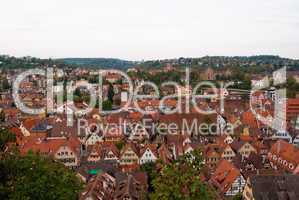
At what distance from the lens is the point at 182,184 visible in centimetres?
814

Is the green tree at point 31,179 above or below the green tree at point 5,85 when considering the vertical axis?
below

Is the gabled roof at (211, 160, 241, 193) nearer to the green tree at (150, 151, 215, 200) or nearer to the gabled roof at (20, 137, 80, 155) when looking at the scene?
the gabled roof at (20, 137, 80, 155)

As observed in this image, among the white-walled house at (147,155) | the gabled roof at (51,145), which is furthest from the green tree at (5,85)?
the white-walled house at (147,155)

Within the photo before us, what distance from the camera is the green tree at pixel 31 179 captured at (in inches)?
335

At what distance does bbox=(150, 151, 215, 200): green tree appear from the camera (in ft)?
26.4

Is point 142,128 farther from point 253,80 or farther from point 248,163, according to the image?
point 253,80

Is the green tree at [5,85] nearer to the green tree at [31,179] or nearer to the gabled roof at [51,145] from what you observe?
the gabled roof at [51,145]

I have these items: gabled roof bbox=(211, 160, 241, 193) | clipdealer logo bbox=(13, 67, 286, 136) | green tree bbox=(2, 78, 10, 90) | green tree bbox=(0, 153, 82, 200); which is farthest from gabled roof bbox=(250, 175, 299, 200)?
green tree bbox=(2, 78, 10, 90)

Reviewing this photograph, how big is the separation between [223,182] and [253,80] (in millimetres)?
65004

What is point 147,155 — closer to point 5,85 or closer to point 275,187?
point 275,187

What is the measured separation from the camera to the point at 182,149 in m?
28.8

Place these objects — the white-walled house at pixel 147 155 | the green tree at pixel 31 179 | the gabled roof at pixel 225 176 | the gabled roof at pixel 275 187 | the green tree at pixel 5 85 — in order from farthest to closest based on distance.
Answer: the green tree at pixel 5 85, the white-walled house at pixel 147 155, the gabled roof at pixel 225 176, the gabled roof at pixel 275 187, the green tree at pixel 31 179

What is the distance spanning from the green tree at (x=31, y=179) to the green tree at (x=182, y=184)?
7.96 ft

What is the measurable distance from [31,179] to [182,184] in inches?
139
